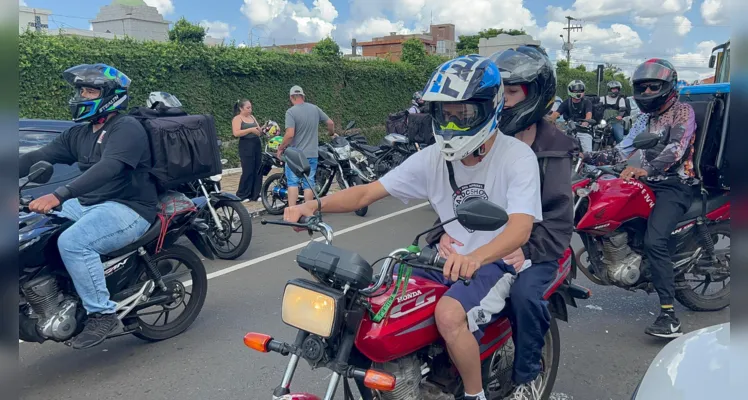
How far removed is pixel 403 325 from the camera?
8.45 ft

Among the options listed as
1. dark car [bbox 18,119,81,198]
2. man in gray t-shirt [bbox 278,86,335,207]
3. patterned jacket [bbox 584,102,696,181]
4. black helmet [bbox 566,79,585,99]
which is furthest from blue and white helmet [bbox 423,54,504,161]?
black helmet [bbox 566,79,585,99]

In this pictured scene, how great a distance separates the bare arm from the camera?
2529 millimetres

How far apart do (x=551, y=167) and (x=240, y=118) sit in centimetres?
756

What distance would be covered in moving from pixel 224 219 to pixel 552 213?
4.56m

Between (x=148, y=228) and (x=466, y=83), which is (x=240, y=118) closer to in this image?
(x=148, y=228)

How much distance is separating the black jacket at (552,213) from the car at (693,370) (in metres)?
0.93

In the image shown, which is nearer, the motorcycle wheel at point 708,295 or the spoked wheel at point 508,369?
the spoked wheel at point 508,369

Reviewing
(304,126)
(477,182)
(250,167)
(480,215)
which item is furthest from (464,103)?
(250,167)

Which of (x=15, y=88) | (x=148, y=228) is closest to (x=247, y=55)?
(x=148, y=228)

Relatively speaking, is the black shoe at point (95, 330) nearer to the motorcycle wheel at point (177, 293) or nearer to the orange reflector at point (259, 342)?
the motorcycle wheel at point (177, 293)

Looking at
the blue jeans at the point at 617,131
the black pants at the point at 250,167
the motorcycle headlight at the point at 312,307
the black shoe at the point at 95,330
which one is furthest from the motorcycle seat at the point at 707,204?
the blue jeans at the point at 617,131

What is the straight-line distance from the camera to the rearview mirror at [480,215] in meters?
2.19

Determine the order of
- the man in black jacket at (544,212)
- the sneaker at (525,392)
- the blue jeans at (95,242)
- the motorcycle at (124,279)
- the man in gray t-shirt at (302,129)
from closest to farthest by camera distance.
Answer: the man in black jacket at (544,212)
the sneaker at (525,392)
the motorcycle at (124,279)
the blue jeans at (95,242)
the man in gray t-shirt at (302,129)

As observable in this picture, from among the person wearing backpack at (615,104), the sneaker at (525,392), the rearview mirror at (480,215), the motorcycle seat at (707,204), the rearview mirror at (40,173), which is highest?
the person wearing backpack at (615,104)
